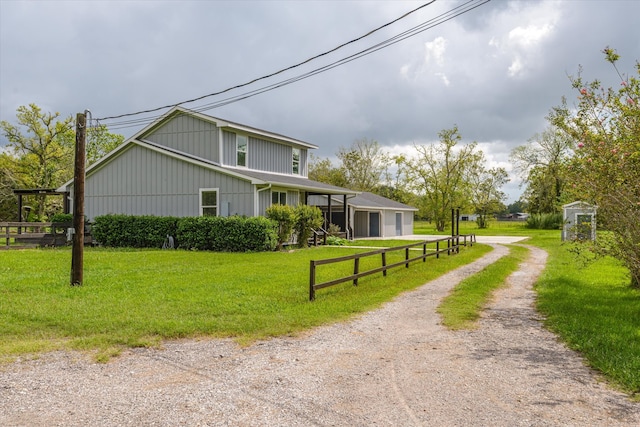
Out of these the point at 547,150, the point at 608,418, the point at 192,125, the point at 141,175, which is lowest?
the point at 608,418

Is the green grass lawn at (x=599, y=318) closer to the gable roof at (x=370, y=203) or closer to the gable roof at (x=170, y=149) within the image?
the gable roof at (x=170, y=149)

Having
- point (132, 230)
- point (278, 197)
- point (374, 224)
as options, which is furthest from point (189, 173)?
point (374, 224)

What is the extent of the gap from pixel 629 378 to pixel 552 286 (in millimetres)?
7652

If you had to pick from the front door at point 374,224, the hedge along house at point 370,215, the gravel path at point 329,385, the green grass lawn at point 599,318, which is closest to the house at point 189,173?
the hedge along house at point 370,215

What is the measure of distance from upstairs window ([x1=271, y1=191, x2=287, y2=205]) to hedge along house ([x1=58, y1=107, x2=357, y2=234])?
1.9 inches

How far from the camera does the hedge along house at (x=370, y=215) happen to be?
3306 centimetres

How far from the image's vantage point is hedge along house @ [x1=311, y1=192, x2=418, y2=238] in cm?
3306

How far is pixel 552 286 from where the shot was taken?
12.5 meters

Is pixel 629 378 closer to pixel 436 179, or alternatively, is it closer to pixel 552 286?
pixel 552 286

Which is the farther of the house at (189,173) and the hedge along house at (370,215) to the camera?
the hedge along house at (370,215)

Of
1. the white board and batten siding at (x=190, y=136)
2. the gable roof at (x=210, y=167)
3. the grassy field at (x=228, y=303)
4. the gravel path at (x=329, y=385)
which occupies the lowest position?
the gravel path at (x=329, y=385)

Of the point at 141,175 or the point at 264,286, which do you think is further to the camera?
the point at 141,175

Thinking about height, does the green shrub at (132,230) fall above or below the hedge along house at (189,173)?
below

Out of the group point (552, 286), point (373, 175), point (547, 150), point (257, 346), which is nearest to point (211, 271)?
point (257, 346)
